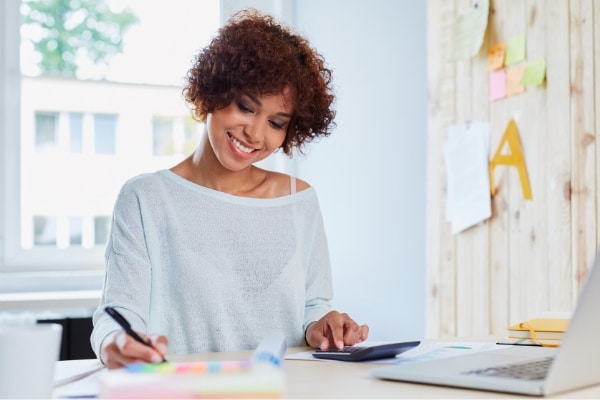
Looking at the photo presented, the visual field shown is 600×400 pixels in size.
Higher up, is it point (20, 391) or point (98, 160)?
point (98, 160)

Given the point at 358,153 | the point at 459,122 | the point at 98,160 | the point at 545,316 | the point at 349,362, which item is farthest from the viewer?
the point at 98,160

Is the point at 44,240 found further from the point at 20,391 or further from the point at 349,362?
the point at 20,391

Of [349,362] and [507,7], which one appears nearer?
[349,362]

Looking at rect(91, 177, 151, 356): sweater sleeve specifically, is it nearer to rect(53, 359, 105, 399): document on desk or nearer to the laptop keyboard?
rect(53, 359, 105, 399): document on desk

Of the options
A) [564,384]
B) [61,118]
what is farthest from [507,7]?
[61,118]

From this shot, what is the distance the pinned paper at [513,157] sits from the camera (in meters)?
2.23

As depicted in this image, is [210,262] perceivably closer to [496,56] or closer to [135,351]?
[135,351]

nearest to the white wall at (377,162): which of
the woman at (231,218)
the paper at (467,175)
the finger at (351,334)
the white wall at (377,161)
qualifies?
the white wall at (377,161)

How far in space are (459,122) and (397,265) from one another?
0.64 metres

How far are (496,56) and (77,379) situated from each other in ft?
5.54

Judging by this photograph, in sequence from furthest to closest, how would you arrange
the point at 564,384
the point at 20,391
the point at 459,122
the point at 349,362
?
the point at 459,122 < the point at 349,362 < the point at 564,384 < the point at 20,391

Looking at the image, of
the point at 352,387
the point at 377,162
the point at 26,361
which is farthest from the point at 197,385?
the point at 377,162

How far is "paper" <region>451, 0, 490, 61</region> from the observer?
2.43 meters

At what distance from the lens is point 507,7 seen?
2.34m
